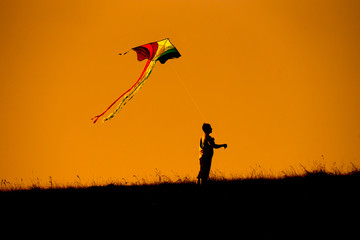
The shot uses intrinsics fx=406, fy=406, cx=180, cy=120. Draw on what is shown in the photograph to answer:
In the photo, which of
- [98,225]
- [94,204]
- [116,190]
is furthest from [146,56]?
[98,225]

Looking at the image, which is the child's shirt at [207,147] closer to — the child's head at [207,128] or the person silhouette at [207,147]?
the person silhouette at [207,147]

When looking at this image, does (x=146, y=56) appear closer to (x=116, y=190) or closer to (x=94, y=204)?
(x=116, y=190)

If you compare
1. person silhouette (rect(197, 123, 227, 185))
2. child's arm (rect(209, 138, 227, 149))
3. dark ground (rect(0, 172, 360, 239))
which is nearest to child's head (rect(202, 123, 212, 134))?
person silhouette (rect(197, 123, 227, 185))

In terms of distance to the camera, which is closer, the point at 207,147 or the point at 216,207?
the point at 216,207

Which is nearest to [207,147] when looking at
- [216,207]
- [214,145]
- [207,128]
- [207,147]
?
[207,147]

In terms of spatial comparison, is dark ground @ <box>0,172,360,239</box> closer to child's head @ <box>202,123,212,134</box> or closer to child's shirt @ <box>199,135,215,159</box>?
child's shirt @ <box>199,135,215,159</box>

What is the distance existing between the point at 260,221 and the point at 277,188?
2127 mm

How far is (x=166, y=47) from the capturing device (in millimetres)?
13109

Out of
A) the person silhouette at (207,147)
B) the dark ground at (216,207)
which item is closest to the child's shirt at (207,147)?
the person silhouette at (207,147)

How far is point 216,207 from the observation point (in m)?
8.52

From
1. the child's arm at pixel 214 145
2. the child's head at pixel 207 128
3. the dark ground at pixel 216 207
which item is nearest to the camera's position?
the dark ground at pixel 216 207

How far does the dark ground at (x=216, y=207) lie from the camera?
24.4 ft

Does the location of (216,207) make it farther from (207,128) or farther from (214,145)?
(207,128)

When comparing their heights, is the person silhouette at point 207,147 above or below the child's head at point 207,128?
below
